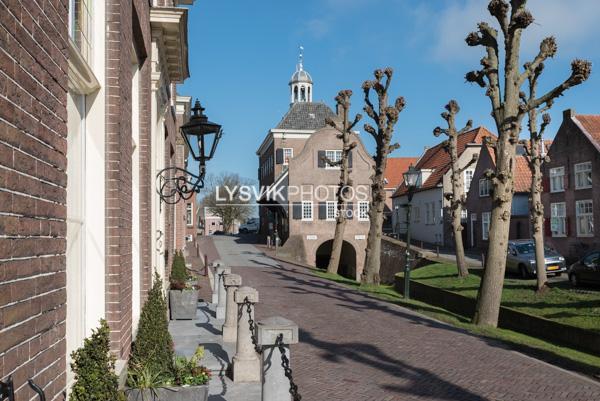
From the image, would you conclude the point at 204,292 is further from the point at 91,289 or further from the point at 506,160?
the point at 91,289

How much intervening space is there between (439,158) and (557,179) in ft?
59.1

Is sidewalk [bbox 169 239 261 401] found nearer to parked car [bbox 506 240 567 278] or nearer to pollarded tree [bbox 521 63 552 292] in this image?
pollarded tree [bbox 521 63 552 292]

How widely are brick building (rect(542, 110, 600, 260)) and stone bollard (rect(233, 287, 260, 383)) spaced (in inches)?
1143

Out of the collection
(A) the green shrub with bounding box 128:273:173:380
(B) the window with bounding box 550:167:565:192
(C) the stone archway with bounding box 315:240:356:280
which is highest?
(B) the window with bounding box 550:167:565:192

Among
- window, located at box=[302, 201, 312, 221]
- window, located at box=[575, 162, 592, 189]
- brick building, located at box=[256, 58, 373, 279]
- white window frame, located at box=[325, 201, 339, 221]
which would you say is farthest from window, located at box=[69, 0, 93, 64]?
white window frame, located at box=[325, 201, 339, 221]

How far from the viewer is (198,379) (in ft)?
18.7

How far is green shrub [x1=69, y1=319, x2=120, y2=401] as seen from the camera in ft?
13.1

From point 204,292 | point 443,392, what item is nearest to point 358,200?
point 204,292

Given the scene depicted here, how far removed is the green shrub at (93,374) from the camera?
13.1 ft

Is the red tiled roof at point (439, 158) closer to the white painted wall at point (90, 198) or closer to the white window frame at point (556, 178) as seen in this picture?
the white window frame at point (556, 178)

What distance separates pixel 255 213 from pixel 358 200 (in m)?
41.5

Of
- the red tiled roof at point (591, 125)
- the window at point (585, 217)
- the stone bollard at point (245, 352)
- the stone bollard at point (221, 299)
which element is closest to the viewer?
the stone bollard at point (245, 352)

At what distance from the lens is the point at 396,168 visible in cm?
7294

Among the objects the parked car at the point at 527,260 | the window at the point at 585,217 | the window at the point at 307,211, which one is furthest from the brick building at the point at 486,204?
the parked car at the point at 527,260
